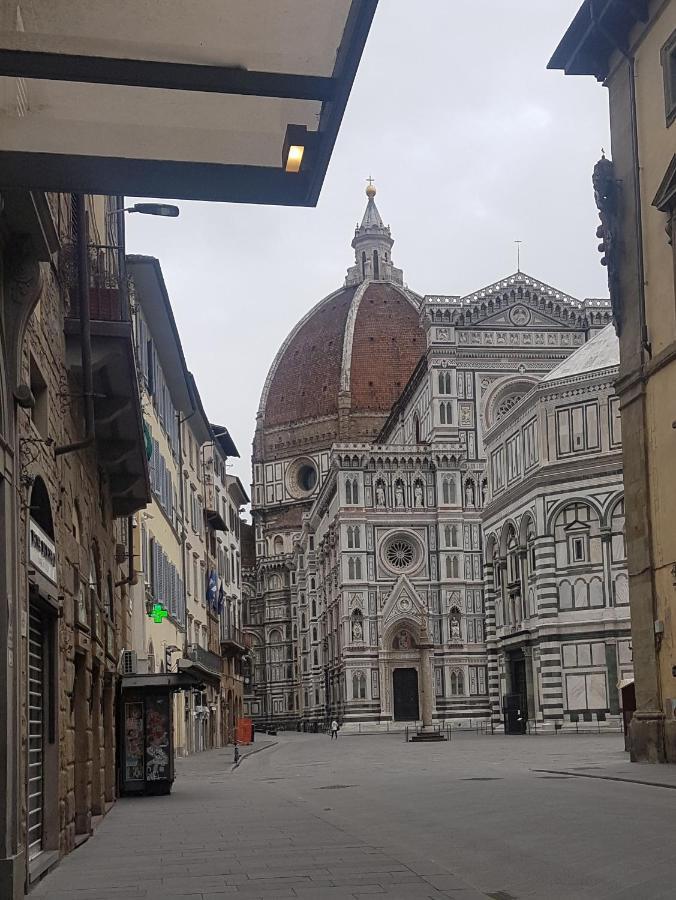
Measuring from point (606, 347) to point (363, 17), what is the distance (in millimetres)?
48870

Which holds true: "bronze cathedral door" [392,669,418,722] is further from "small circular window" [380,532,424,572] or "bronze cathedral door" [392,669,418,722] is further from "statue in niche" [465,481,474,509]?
"statue in niche" [465,481,474,509]

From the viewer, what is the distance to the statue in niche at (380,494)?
86000mm

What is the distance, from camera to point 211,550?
59469 millimetres

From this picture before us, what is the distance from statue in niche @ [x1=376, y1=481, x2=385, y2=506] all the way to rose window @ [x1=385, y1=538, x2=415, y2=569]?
2564 millimetres

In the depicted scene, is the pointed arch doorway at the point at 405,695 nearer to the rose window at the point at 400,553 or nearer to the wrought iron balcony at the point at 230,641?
the rose window at the point at 400,553

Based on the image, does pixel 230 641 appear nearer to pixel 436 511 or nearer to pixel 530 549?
pixel 530 549

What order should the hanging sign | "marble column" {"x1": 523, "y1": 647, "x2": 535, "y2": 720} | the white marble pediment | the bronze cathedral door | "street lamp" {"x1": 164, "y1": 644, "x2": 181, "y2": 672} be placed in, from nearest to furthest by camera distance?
the hanging sign
"street lamp" {"x1": 164, "y1": 644, "x2": 181, "y2": 672}
"marble column" {"x1": 523, "y1": 647, "x2": 535, "y2": 720}
the bronze cathedral door
the white marble pediment

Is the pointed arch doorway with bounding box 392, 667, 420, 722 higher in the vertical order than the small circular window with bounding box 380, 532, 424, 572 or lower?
lower

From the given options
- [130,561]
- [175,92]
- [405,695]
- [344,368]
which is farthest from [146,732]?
[344,368]

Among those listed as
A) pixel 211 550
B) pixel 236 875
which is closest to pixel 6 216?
pixel 236 875

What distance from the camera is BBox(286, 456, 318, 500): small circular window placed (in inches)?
5423

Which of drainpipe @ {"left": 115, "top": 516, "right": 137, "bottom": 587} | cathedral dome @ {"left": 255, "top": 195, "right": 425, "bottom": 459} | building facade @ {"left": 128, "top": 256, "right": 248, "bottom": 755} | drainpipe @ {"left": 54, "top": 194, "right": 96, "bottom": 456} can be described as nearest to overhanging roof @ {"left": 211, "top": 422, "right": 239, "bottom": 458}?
building facade @ {"left": 128, "top": 256, "right": 248, "bottom": 755}

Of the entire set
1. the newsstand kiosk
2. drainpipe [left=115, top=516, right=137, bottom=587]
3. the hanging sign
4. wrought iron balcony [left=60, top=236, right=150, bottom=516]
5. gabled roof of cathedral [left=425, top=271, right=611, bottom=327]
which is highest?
gabled roof of cathedral [left=425, top=271, right=611, bottom=327]

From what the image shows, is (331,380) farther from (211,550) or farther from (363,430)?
(211,550)
